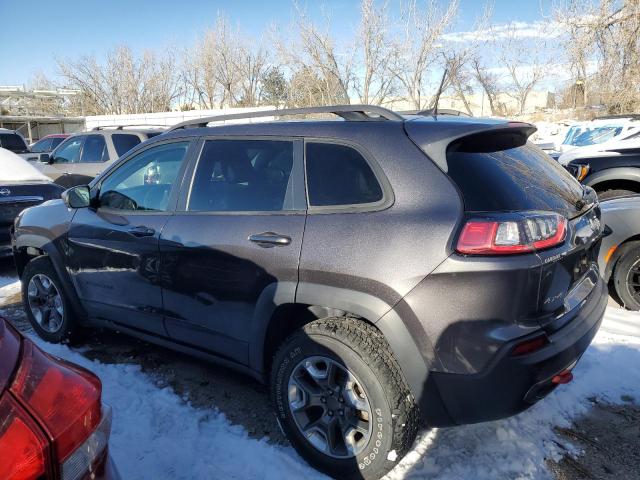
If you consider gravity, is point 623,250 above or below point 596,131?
below

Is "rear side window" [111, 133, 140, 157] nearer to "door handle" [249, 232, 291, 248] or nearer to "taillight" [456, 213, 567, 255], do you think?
"door handle" [249, 232, 291, 248]

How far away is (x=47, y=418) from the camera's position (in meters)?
1.27

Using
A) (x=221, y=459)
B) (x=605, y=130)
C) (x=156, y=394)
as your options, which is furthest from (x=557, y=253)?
(x=605, y=130)

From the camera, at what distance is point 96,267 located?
3568 mm

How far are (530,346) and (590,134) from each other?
942cm

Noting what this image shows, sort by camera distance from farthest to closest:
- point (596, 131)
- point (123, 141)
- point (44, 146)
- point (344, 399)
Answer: point (44, 146)
point (596, 131)
point (123, 141)
point (344, 399)

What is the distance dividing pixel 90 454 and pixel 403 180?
1.61 metres

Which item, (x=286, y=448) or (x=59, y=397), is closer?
(x=59, y=397)

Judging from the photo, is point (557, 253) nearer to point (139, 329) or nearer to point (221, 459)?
point (221, 459)

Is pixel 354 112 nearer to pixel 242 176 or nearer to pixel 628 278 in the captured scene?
pixel 242 176

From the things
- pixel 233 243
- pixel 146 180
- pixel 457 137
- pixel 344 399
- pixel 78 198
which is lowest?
pixel 344 399

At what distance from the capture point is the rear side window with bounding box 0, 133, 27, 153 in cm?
1370

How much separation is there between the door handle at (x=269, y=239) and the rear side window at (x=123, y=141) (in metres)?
7.82

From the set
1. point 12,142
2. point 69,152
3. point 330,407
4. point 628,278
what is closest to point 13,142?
point 12,142
